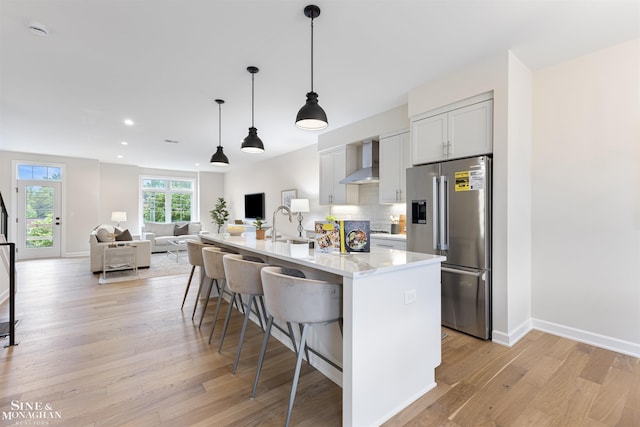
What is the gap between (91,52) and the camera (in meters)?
2.58

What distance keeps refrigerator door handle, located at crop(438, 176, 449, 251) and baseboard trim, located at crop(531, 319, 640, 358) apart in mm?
1183

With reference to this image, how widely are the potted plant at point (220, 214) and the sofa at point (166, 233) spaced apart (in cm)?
69

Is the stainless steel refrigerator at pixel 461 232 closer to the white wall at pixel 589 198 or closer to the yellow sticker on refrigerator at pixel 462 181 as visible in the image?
the yellow sticker on refrigerator at pixel 462 181

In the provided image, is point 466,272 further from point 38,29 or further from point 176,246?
point 176,246

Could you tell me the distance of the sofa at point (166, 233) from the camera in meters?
7.74

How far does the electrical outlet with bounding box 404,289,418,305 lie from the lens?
173cm

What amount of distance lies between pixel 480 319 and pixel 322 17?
9.43 feet

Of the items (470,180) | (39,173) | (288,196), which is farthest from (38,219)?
(470,180)

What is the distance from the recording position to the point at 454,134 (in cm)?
295

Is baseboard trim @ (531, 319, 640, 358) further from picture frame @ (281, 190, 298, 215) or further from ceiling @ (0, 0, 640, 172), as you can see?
picture frame @ (281, 190, 298, 215)

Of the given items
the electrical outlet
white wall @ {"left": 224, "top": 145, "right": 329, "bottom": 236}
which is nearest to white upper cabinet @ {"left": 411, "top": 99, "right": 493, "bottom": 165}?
the electrical outlet

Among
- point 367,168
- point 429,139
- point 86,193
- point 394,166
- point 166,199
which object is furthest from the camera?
point 166,199

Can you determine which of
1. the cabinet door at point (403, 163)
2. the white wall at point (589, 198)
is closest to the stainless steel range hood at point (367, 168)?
the cabinet door at point (403, 163)

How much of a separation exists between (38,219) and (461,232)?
30.2ft
